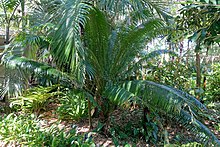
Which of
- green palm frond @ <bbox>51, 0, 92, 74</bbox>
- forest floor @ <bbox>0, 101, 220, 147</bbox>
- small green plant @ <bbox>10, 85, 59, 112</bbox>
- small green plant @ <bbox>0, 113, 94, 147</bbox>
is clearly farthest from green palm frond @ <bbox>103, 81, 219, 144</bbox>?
small green plant @ <bbox>10, 85, 59, 112</bbox>

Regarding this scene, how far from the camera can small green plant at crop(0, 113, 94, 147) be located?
391cm

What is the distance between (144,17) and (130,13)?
0.41 metres

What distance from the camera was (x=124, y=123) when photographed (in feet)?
16.1

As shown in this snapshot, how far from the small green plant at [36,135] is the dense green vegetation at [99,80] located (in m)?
0.02

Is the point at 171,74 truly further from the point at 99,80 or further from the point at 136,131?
the point at 99,80

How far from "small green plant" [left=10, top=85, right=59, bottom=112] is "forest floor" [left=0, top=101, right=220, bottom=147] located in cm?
23

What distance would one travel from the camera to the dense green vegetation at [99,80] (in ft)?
11.3

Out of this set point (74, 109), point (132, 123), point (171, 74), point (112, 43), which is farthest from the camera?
point (171, 74)

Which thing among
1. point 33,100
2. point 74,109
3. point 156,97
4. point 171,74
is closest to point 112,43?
point 156,97

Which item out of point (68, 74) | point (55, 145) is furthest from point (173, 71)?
point (55, 145)

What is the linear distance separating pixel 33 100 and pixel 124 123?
6.98 ft

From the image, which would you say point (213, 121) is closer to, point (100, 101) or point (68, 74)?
point (100, 101)

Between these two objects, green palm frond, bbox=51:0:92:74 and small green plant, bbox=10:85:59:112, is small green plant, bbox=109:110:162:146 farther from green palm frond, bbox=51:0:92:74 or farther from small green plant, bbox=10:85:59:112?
green palm frond, bbox=51:0:92:74

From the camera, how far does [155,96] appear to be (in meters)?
3.56
